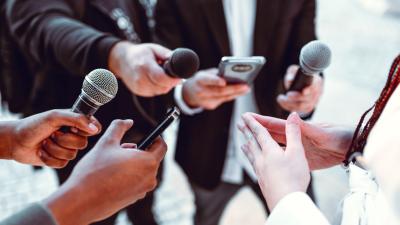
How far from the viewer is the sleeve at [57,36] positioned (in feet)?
3.73

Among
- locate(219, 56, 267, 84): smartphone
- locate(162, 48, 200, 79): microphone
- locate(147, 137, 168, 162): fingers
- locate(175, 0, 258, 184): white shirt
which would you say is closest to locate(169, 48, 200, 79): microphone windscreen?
locate(162, 48, 200, 79): microphone

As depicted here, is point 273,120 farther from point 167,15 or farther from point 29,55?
point 29,55

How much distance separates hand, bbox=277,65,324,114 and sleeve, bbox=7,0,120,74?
1.56ft

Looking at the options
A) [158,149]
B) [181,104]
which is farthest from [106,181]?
[181,104]

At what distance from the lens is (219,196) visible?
164 centimetres

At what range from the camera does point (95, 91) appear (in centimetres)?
72

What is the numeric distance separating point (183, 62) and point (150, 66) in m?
0.13

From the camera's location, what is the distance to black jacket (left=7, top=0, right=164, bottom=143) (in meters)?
1.15

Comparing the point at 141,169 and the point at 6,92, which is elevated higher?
the point at 141,169

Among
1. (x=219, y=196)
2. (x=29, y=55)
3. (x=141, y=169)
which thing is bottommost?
(x=219, y=196)

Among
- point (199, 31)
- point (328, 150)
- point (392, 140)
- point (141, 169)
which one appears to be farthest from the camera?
point (199, 31)

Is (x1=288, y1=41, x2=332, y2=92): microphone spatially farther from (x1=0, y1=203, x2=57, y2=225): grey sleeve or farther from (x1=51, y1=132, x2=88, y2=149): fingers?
(x1=0, y1=203, x2=57, y2=225): grey sleeve

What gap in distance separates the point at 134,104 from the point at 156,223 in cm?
83

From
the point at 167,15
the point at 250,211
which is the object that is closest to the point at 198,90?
the point at 167,15
